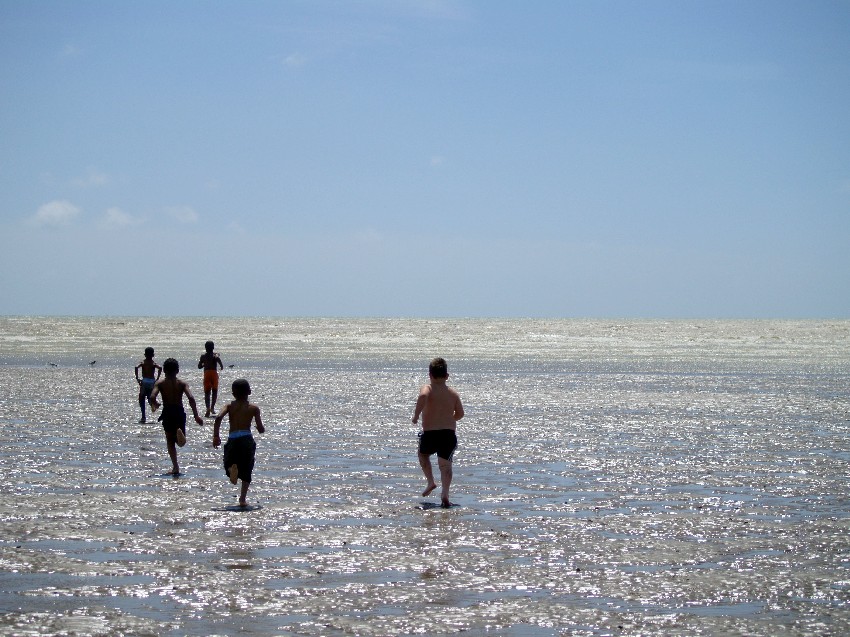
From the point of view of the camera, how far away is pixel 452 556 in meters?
8.42

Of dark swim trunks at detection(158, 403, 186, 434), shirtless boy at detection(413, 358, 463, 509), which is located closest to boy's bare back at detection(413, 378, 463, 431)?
shirtless boy at detection(413, 358, 463, 509)

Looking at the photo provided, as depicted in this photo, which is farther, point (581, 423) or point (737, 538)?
point (581, 423)

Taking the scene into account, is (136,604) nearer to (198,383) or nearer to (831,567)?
(831,567)

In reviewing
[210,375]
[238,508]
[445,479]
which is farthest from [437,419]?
[210,375]

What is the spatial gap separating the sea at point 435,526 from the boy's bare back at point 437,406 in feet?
2.90

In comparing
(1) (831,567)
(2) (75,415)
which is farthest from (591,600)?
(2) (75,415)

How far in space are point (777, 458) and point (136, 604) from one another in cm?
1022

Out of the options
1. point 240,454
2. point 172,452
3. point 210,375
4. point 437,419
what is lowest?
point 172,452

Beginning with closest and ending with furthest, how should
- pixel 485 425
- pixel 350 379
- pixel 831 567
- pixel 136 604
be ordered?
pixel 136 604
pixel 831 567
pixel 485 425
pixel 350 379

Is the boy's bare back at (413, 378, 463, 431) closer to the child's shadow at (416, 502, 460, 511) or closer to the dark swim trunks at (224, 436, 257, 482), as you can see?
the child's shadow at (416, 502, 460, 511)

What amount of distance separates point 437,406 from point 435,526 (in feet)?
6.73

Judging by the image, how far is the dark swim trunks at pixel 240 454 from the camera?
10.9 metres

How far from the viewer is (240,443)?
36.1 feet

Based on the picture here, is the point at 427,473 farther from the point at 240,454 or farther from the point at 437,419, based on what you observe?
the point at 240,454
